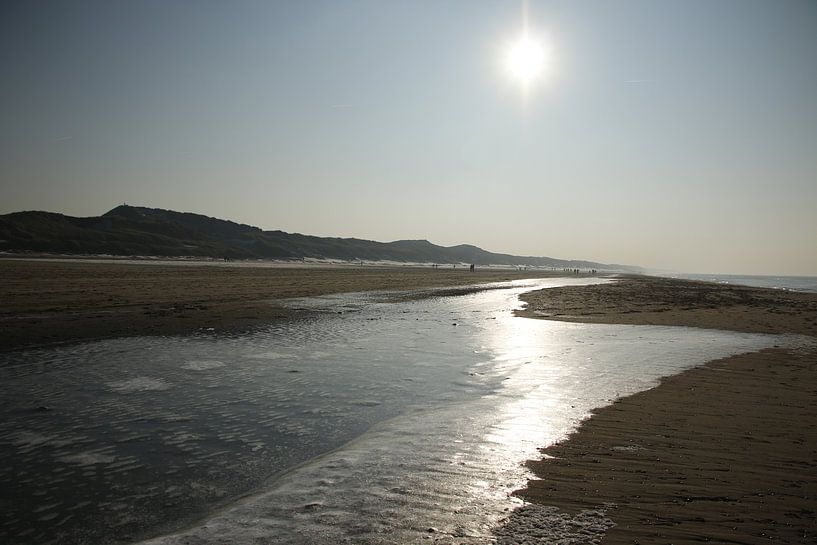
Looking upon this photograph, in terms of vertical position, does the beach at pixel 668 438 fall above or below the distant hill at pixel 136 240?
below

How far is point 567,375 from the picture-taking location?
11117 millimetres

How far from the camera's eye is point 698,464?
5.72 meters

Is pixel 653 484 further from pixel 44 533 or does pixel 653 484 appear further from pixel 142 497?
pixel 44 533

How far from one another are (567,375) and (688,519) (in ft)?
22.4

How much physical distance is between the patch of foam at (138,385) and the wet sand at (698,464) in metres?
8.11

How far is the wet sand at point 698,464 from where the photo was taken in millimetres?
4324

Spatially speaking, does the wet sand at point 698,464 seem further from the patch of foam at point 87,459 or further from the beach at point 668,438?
the patch of foam at point 87,459

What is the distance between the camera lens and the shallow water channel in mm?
4480

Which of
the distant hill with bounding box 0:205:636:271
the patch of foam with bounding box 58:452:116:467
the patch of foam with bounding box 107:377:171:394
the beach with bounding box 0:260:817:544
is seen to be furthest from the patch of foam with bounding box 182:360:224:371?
the distant hill with bounding box 0:205:636:271

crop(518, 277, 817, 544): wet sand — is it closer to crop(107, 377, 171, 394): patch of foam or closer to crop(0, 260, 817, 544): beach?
crop(0, 260, 817, 544): beach

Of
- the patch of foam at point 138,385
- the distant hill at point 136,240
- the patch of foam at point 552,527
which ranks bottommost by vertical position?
the patch of foam at point 138,385

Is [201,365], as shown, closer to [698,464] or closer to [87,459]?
[87,459]

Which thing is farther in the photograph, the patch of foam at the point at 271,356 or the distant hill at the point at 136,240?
the distant hill at the point at 136,240

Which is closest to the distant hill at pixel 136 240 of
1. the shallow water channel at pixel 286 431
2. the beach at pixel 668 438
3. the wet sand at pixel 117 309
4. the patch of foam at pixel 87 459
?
the wet sand at pixel 117 309
